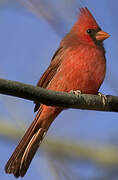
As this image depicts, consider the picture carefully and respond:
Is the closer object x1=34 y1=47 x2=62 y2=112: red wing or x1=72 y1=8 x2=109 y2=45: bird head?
x1=34 y1=47 x2=62 y2=112: red wing

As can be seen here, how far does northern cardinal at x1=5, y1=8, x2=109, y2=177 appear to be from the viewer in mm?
3469

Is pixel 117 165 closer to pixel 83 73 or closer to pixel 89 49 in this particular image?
pixel 83 73

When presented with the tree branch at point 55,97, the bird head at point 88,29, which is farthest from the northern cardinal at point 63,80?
the tree branch at point 55,97

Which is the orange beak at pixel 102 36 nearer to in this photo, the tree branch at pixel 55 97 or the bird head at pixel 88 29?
the bird head at pixel 88 29

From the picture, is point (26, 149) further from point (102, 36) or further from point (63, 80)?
point (102, 36)

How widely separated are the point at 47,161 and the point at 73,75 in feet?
4.64

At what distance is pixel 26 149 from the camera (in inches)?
139

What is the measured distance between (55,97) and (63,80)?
123cm

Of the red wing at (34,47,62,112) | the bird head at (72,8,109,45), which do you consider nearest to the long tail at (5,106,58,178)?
the red wing at (34,47,62,112)

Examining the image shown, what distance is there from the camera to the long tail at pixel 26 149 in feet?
11.1

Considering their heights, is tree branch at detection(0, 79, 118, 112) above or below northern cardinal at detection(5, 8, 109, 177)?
above

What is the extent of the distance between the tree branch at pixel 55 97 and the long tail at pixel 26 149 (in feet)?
3.24

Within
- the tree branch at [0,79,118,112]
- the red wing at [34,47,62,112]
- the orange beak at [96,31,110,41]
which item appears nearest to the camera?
the tree branch at [0,79,118,112]

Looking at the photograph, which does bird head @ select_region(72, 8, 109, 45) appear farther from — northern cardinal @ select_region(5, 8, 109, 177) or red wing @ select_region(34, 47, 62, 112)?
red wing @ select_region(34, 47, 62, 112)
